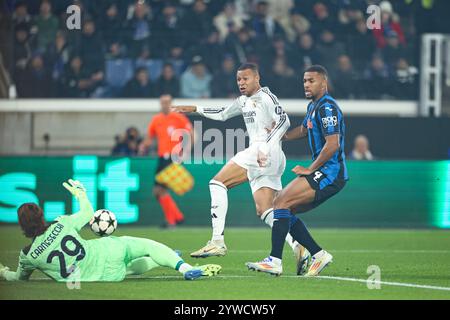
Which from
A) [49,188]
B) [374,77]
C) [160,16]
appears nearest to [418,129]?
[374,77]

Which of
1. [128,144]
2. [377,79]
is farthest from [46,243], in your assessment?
[377,79]

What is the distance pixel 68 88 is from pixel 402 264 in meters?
10.4

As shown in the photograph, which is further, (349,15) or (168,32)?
(349,15)

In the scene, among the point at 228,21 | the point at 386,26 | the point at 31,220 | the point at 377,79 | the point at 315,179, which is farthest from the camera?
the point at 386,26

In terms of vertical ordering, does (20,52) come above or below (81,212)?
above

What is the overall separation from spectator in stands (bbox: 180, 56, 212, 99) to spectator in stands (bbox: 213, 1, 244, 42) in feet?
3.18

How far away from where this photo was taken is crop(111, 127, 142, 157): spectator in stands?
1919cm

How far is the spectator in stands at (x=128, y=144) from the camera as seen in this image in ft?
63.0

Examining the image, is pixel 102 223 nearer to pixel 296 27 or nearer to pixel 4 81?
pixel 4 81

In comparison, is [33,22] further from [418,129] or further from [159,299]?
[159,299]

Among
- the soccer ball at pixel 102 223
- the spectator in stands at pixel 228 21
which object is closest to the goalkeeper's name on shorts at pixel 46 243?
the soccer ball at pixel 102 223

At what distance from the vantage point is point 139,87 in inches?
822

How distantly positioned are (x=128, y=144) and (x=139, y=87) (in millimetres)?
1976
